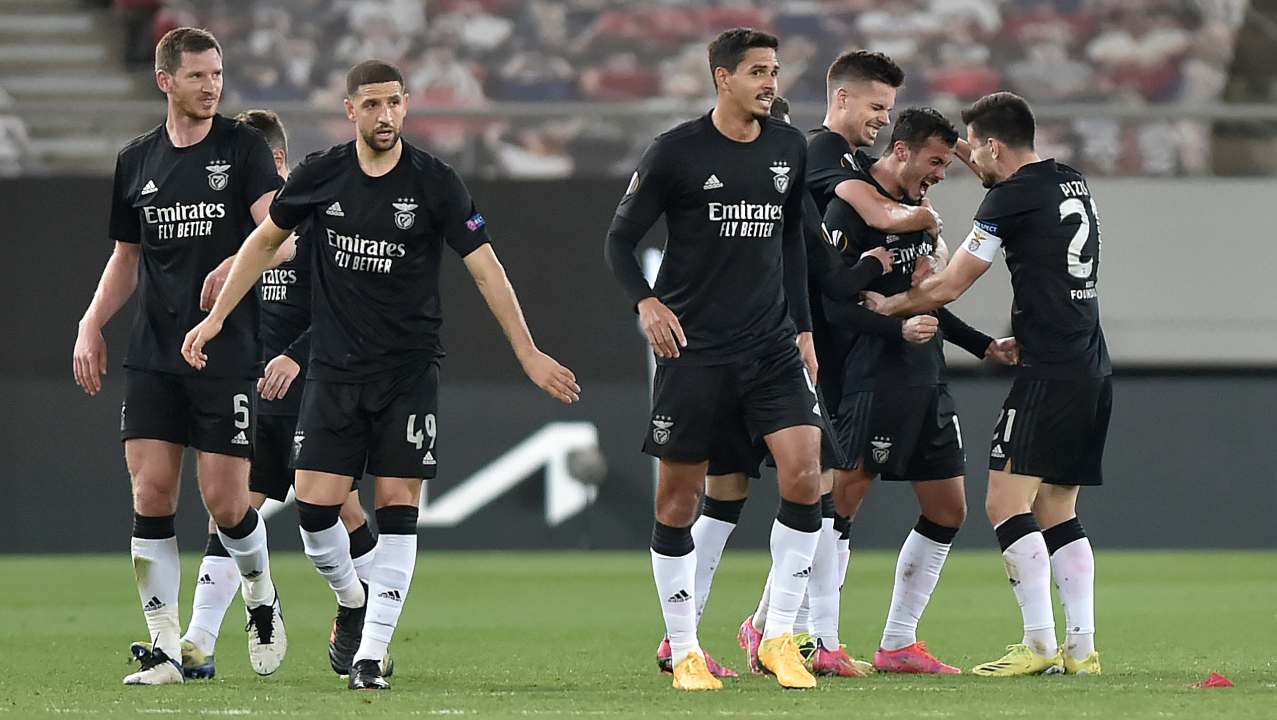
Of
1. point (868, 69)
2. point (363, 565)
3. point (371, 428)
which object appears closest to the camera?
point (371, 428)

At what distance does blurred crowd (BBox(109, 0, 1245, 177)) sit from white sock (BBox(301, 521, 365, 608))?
9392 millimetres

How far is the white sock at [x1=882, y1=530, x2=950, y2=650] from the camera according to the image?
25.6 ft

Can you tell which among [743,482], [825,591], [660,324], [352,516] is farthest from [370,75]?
[825,591]

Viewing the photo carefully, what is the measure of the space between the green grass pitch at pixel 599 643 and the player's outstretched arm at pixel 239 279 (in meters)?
1.21

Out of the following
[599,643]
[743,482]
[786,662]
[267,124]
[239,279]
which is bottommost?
[599,643]

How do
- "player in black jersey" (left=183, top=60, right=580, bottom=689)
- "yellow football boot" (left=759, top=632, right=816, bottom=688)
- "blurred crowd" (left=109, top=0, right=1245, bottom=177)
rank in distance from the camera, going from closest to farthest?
"yellow football boot" (left=759, top=632, right=816, bottom=688) → "player in black jersey" (left=183, top=60, right=580, bottom=689) → "blurred crowd" (left=109, top=0, right=1245, bottom=177)

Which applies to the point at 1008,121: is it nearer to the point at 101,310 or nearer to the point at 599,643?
the point at 599,643

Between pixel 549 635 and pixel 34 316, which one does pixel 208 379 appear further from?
pixel 34 316

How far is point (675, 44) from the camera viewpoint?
57.6 ft

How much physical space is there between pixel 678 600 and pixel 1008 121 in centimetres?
219

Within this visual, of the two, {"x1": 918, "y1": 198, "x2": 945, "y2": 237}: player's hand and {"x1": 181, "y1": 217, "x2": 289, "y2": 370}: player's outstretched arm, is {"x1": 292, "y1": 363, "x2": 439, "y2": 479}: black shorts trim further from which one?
{"x1": 918, "y1": 198, "x2": 945, "y2": 237}: player's hand

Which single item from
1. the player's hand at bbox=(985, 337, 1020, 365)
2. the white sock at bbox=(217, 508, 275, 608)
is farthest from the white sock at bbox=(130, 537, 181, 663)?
the player's hand at bbox=(985, 337, 1020, 365)

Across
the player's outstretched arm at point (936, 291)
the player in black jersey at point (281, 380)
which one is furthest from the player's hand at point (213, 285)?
the player's outstretched arm at point (936, 291)

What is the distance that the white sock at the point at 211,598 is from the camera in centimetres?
755
